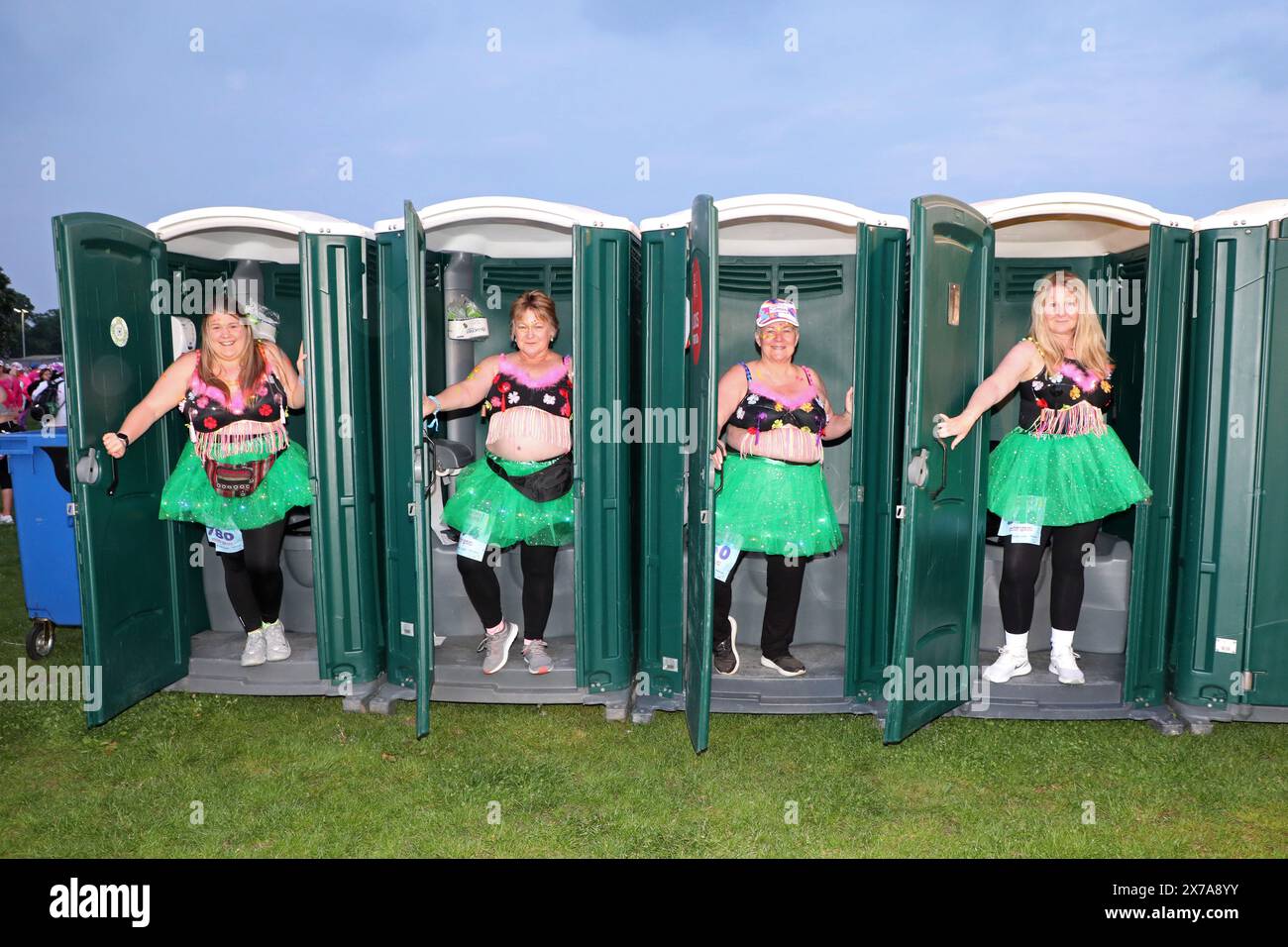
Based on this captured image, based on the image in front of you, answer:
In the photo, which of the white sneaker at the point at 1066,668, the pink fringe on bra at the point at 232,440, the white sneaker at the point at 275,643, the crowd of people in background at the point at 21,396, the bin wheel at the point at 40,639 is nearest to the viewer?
the white sneaker at the point at 1066,668

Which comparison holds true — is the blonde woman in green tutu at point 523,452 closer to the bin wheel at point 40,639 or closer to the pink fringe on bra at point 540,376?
the pink fringe on bra at point 540,376

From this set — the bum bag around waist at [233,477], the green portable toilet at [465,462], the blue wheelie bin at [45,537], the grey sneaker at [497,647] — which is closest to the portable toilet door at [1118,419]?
the green portable toilet at [465,462]

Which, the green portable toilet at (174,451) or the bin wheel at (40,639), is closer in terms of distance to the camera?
the green portable toilet at (174,451)

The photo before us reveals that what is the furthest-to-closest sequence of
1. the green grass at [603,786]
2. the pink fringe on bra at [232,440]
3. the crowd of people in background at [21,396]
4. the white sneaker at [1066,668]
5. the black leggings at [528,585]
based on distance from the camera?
the crowd of people in background at [21,396], the black leggings at [528,585], the pink fringe on bra at [232,440], the white sneaker at [1066,668], the green grass at [603,786]

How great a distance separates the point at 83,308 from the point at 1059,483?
420cm

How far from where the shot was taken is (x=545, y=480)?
402cm

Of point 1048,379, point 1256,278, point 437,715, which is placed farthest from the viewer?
point 437,715

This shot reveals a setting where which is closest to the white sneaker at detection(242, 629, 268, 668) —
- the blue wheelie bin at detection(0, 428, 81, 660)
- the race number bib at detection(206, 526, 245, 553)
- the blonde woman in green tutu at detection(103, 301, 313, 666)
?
the blonde woman in green tutu at detection(103, 301, 313, 666)

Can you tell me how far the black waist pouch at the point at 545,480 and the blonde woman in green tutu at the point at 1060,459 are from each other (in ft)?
5.85

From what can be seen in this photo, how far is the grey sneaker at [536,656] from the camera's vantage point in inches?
160

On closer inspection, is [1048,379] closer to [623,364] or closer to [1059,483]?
[1059,483]

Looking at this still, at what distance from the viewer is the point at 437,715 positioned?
162 inches

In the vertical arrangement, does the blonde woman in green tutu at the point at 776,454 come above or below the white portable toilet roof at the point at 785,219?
below

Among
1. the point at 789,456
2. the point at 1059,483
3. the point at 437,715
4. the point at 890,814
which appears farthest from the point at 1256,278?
the point at 437,715
